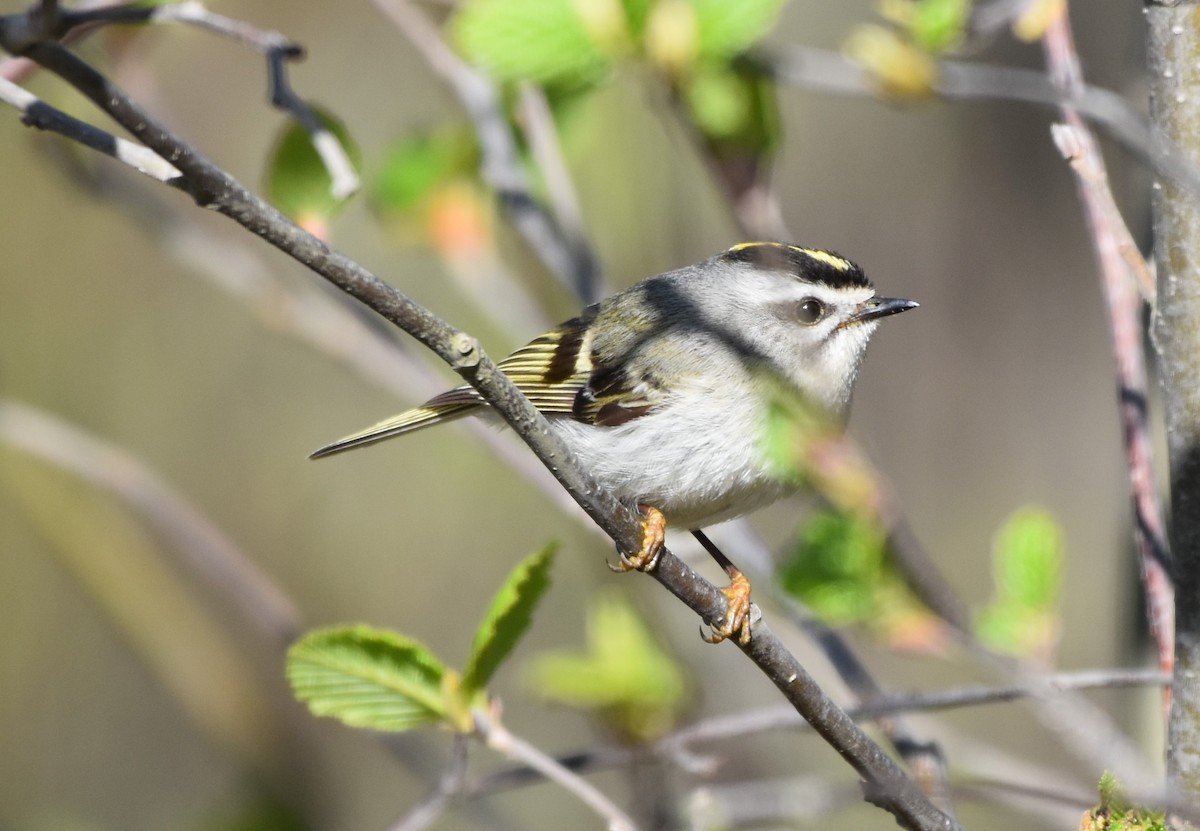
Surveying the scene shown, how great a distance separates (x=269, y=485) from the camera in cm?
550

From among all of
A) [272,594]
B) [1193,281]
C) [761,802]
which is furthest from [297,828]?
[1193,281]

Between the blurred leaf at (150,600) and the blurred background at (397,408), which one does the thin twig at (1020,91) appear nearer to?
the blurred background at (397,408)

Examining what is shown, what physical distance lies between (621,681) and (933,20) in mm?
1434

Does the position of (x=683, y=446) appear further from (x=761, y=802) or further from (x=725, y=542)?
(x=761, y=802)

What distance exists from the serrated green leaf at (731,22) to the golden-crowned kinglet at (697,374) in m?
0.45

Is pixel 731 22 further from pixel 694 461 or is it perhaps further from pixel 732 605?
pixel 732 605

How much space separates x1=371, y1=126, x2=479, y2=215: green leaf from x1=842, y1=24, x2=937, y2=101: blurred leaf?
102 cm

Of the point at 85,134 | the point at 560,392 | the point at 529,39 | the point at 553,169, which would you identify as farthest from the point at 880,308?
the point at 85,134

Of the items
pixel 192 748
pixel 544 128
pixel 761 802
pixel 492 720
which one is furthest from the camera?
pixel 192 748

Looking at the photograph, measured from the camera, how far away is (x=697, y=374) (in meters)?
2.49

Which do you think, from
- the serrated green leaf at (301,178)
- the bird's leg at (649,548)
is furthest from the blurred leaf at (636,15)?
the bird's leg at (649,548)

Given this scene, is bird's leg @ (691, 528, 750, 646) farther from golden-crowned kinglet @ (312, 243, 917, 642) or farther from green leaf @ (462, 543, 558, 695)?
green leaf @ (462, 543, 558, 695)

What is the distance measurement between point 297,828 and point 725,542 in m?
1.32

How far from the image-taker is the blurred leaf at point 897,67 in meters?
2.28
